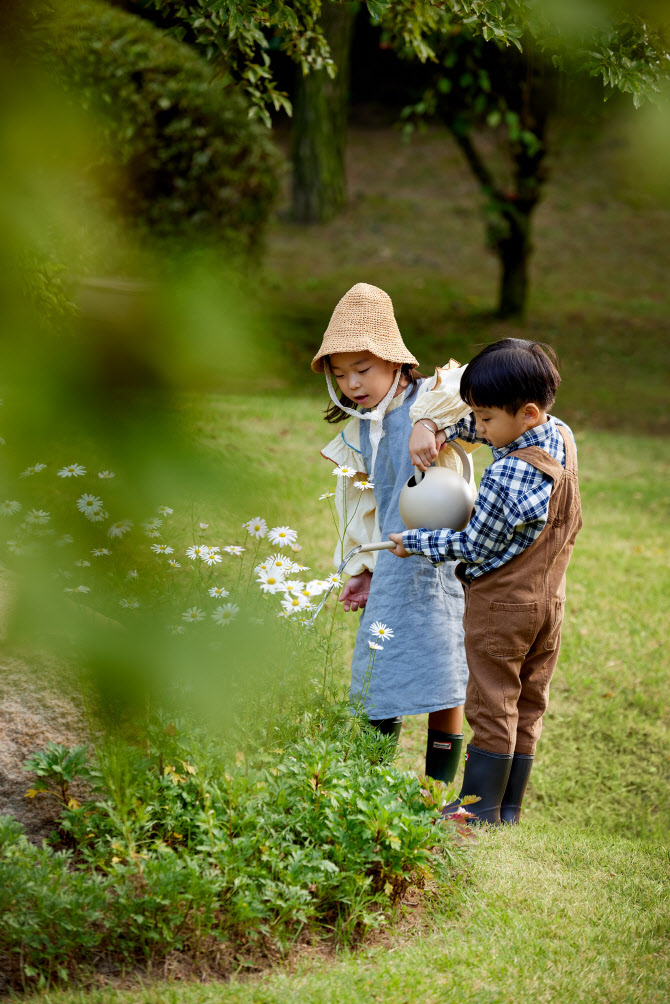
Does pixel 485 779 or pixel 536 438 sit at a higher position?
pixel 536 438

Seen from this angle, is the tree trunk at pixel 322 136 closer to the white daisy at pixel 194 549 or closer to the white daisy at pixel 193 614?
the white daisy at pixel 193 614

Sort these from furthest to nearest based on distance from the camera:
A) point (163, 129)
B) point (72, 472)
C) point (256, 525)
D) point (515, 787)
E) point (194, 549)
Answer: point (163, 129) < point (515, 787) < point (194, 549) < point (256, 525) < point (72, 472)

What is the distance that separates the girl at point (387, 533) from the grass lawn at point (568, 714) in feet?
0.66

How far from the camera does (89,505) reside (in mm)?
917

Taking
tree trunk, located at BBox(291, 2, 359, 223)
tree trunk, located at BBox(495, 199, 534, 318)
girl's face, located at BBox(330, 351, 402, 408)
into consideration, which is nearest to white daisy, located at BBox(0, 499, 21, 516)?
girl's face, located at BBox(330, 351, 402, 408)

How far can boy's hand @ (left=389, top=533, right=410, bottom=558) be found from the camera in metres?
2.68

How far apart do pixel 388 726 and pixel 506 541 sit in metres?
0.82

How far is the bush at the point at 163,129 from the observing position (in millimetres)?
973

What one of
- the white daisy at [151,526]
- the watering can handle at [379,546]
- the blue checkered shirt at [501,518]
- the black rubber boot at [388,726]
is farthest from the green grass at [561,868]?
the blue checkered shirt at [501,518]

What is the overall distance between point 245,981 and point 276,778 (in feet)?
1.75

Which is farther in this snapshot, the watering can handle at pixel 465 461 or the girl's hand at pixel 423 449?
the watering can handle at pixel 465 461

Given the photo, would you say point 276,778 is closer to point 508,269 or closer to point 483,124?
point 508,269

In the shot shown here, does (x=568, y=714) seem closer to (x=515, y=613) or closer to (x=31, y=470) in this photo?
(x=515, y=613)

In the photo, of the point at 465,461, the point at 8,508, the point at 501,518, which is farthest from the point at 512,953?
the point at 8,508
